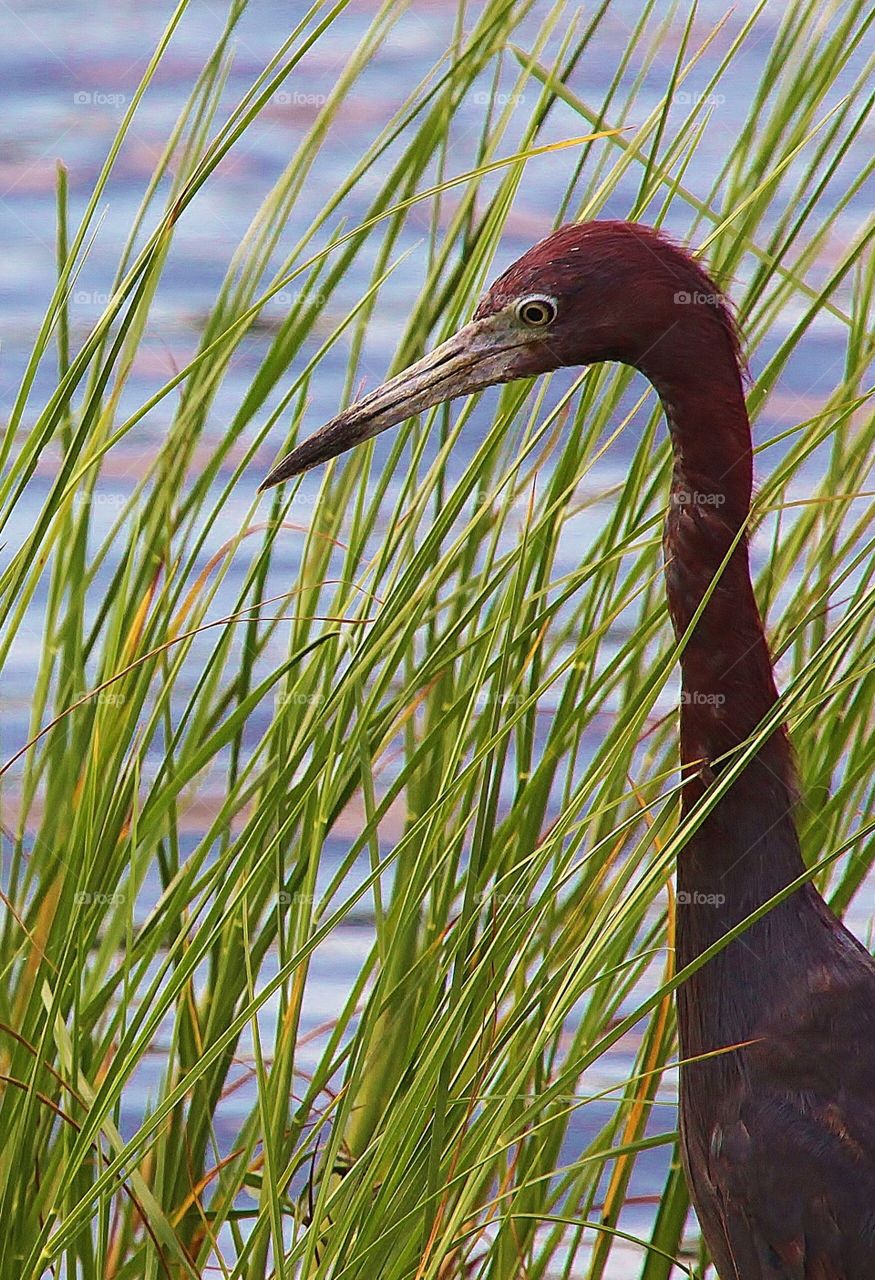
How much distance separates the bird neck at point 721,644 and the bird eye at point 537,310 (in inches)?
3.5

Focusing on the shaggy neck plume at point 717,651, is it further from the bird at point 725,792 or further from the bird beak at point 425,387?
the bird beak at point 425,387

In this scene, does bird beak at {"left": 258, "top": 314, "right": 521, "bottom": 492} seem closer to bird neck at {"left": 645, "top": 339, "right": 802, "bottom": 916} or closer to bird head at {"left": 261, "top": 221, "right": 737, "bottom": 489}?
bird head at {"left": 261, "top": 221, "right": 737, "bottom": 489}

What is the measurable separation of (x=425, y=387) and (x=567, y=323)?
12 cm

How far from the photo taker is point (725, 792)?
142cm

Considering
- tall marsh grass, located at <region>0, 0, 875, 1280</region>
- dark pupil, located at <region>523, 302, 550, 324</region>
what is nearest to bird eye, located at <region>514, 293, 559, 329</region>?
dark pupil, located at <region>523, 302, 550, 324</region>

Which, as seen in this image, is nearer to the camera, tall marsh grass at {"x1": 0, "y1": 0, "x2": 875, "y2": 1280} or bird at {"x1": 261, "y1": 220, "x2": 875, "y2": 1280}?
tall marsh grass at {"x1": 0, "y1": 0, "x2": 875, "y2": 1280}

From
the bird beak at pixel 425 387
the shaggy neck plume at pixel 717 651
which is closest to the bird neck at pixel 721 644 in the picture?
the shaggy neck plume at pixel 717 651

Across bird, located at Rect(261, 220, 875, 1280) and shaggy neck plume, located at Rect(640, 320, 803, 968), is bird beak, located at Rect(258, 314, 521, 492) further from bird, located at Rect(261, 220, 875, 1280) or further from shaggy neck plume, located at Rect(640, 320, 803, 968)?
shaggy neck plume, located at Rect(640, 320, 803, 968)

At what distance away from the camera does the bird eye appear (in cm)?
137

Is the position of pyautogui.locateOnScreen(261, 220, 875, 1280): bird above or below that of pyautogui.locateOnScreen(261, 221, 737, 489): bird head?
below

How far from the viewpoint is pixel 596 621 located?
1.61m

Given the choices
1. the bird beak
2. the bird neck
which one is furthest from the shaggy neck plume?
the bird beak

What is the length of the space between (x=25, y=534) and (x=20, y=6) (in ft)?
6.10

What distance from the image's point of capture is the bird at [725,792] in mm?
1348
